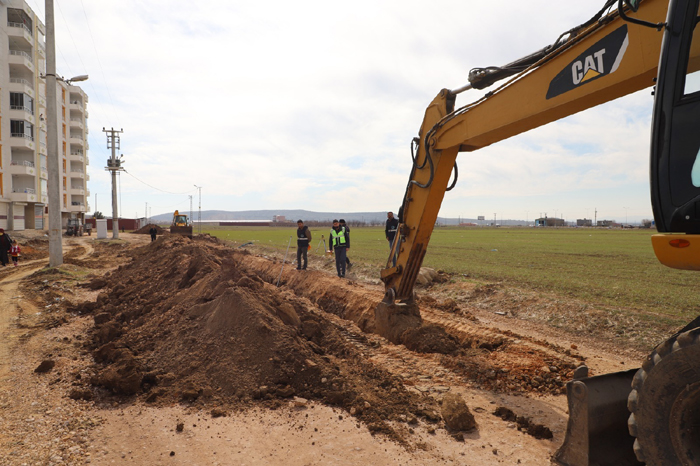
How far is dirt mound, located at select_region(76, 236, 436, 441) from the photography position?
4.80m

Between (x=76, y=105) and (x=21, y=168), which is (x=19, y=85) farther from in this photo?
(x=76, y=105)

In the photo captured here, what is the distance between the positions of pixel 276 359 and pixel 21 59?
45.5 m

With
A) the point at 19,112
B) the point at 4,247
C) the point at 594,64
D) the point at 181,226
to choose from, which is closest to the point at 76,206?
the point at 19,112

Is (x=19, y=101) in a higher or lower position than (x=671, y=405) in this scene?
higher

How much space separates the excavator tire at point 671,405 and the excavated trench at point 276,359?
208cm

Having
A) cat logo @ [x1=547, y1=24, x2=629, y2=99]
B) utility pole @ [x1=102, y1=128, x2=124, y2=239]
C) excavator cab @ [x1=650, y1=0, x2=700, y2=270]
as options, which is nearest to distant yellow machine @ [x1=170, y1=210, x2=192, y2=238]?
utility pole @ [x1=102, y1=128, x2=124, y2=239]

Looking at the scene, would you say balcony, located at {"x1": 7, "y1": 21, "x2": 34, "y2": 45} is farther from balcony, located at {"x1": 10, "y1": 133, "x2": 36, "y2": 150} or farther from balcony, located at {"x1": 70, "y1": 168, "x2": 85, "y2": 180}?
balcony, located at {"x1": 70, "y1": 168, "x2": 85, "y2": 180}

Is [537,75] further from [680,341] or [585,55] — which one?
[680,341]

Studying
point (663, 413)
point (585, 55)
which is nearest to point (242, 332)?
point (663, 413)

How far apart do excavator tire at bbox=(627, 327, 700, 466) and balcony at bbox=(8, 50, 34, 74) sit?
48849 mm

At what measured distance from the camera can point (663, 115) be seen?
9.35 ft

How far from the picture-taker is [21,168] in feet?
125

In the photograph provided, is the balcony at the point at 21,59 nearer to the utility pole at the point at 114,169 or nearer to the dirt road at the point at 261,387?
the utility pole at the point at 114,169

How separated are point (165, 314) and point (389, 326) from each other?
4.06m
